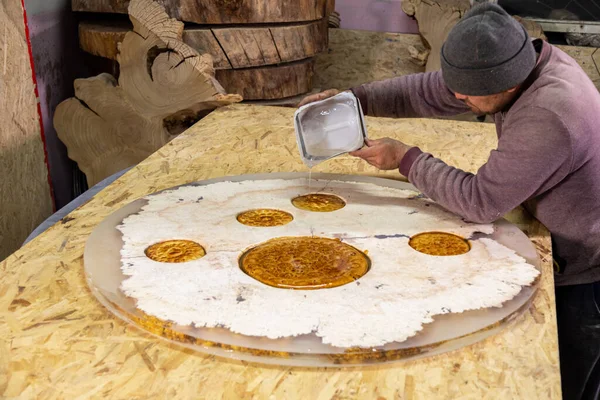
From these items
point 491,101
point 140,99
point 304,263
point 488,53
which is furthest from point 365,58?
point 304,263

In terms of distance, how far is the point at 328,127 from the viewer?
2189 millimetres

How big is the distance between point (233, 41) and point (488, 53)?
1854mm

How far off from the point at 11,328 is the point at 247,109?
2.08 metres

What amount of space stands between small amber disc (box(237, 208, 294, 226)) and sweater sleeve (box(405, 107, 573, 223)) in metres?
0.46

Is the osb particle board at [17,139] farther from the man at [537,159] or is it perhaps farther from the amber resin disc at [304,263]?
the man at [537,159]

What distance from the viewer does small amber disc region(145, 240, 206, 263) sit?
5.65 ft

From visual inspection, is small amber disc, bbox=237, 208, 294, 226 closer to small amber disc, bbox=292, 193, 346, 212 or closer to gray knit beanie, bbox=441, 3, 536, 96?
small amber disc, bbox=292, 193, 346, 212

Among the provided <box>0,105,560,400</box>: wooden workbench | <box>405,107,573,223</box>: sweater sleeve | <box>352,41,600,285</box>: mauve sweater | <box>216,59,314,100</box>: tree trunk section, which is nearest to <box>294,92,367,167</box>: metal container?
<box>352,41,600,285</box>: mauve sweater

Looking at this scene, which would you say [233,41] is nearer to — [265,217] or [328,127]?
[328,127]

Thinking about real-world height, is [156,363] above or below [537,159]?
below

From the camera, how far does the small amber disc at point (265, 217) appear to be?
1981 mm

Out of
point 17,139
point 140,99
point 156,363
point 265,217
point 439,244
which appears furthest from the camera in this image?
point 140,99

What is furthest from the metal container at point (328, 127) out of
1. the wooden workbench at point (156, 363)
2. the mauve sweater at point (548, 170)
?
the wooden workbench at point (156, 363)

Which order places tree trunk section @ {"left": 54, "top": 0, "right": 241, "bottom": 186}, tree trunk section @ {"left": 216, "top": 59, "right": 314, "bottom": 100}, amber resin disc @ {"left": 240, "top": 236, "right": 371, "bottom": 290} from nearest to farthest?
amber resin disc @ {"left": 240, "top": 236, "right": 371, "bottom": 290}
tree trunk section @ {"left": 54, "top": 0, "right": 241, "bottom": 186}
tree trunk section @ {"left": 216, "top": 59, "right": 314, "bottom": 100}
